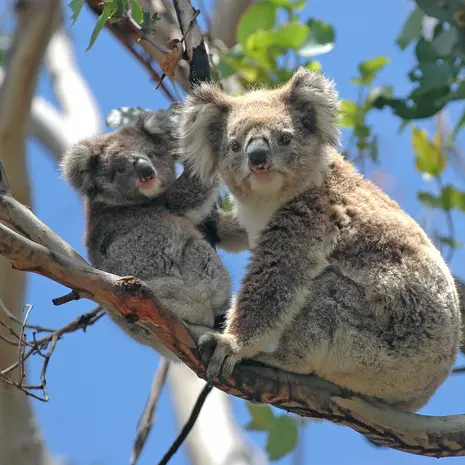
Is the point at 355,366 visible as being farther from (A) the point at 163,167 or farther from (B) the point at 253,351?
(A) the point at 163,167

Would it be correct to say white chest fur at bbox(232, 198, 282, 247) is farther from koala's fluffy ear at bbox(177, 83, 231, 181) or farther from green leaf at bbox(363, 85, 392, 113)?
green leaf at bbox(363, 85, 392, 113)

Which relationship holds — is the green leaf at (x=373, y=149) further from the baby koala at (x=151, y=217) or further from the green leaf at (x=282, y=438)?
the green leaf at (x=282, y=438)

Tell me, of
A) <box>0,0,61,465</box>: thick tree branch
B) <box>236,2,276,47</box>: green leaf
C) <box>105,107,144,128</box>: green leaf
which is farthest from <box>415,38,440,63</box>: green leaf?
<box>0,0,61,465</box>: thick tree branch

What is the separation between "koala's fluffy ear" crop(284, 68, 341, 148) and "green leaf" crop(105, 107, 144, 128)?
3.73 feet

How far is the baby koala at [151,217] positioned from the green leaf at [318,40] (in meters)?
1.07

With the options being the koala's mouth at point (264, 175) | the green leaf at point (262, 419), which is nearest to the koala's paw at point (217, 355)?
the koala's mouth at point (264, 175)

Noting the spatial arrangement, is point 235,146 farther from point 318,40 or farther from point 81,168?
point 318,40

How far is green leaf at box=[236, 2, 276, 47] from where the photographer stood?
5367 millimetres

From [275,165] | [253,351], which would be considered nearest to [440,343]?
[253,351]

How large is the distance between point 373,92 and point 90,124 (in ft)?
13.0

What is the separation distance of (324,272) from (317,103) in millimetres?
948

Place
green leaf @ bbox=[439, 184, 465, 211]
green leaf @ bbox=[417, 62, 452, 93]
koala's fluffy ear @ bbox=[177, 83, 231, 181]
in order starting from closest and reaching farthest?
green leaf @ bbox=[417, 62, 452, 93]
koala's fluffy ear @ bbox=[177, 83, 231, 181]
green leaf @ bbox=[439, 184, 465, 211]

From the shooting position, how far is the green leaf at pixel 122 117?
505 centimetres

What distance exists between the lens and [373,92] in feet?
18.4
